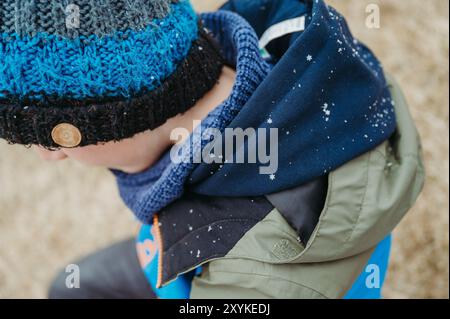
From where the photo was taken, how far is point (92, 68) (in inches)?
32.7

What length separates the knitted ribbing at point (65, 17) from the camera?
31.2 inches

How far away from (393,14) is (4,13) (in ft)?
6.12

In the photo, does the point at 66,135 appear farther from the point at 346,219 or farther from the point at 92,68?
the point at 346,219

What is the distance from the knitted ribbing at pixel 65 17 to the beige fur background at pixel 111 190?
4.42ft

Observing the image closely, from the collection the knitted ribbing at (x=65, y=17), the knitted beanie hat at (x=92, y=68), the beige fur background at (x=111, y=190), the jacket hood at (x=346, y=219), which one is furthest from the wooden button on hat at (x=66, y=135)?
the beige fur background at (x=111, y=190)

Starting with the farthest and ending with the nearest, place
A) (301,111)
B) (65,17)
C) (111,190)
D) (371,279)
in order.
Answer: (111,190) < (371,279) < (301,111) < (65,17)

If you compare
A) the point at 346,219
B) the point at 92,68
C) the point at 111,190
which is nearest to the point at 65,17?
the point at 92,68

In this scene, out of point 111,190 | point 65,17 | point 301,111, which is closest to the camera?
point 65,17

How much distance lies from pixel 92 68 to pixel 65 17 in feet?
0.27

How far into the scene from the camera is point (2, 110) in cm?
86

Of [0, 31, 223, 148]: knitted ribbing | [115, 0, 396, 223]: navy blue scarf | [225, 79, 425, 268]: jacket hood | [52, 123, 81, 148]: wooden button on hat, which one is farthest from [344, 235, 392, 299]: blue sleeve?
[52, 123, 81, 148]: wooden button on hat

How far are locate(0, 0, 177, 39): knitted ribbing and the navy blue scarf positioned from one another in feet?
0.76
